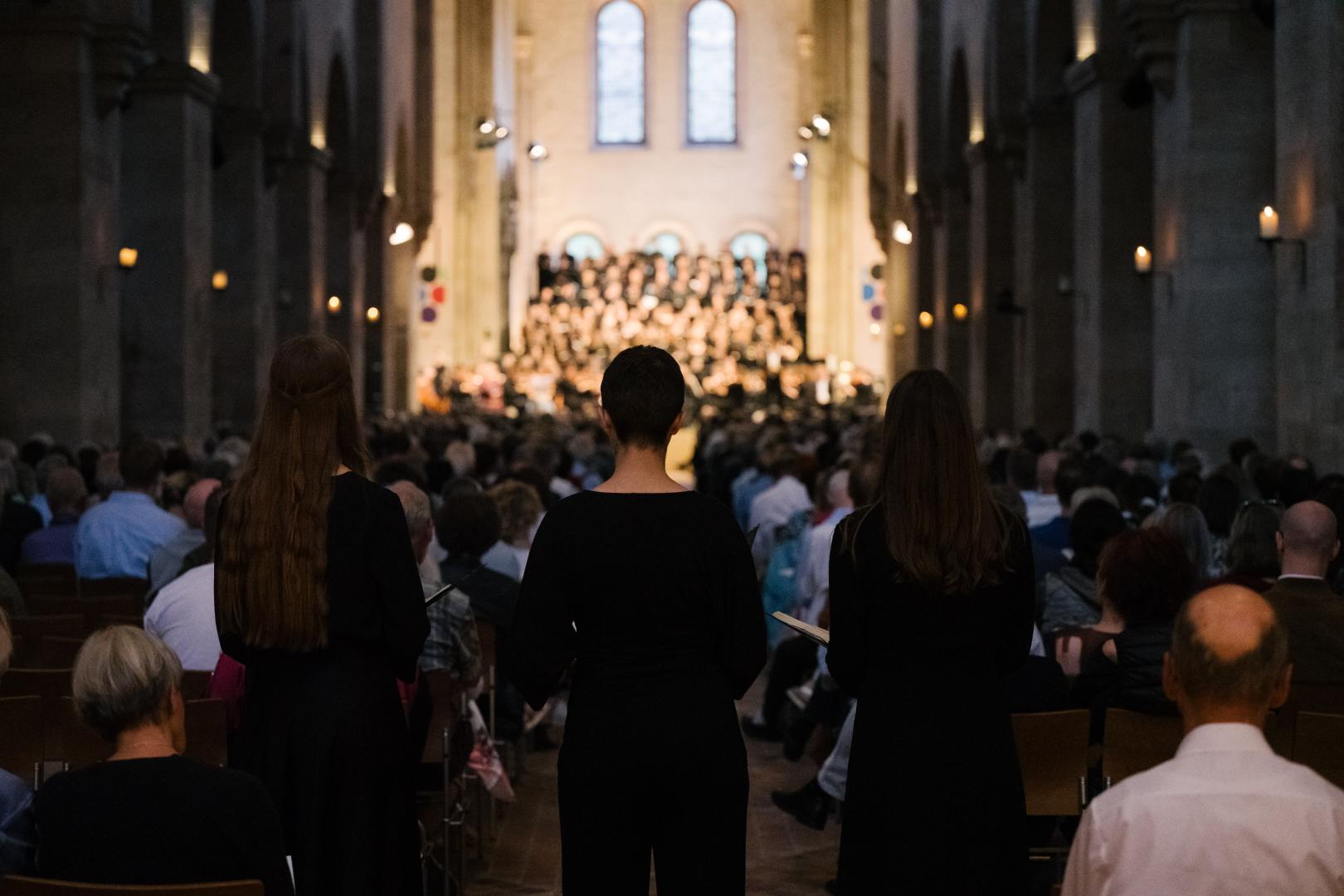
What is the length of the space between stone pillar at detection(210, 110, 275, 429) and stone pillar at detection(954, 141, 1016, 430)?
30.0ft

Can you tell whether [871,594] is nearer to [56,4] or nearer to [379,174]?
[56,4]

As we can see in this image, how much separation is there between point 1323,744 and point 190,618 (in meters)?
3.39

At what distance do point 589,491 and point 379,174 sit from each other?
2786 centimetres

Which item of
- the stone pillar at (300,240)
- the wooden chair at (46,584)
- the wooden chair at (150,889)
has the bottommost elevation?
the wooden chair at (150,889)

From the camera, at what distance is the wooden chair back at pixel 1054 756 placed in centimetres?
594

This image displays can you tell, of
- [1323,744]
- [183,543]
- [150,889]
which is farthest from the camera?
[183,543]

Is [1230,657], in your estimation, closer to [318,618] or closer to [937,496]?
[937,496]

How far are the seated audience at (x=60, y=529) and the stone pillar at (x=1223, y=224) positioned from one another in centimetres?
1004

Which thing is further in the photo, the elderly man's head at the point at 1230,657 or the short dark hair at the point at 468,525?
the short dark hair at the point at 468,525

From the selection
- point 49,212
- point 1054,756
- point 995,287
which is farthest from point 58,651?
point 995,287

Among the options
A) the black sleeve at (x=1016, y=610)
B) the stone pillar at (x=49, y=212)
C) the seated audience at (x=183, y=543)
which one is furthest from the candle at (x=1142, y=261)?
the black sleeve at (x=1016, y=610)

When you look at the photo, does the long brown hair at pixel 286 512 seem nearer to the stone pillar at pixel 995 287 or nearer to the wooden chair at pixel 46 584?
the wooden chair at pixel 46 584

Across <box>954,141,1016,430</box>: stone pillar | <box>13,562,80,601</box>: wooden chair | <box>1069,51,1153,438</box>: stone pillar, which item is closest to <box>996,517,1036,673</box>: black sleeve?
<box>13,562,80,601</box>: wooden chair

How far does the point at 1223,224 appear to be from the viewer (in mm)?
17766
